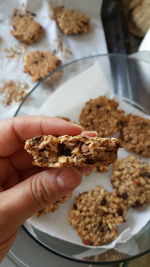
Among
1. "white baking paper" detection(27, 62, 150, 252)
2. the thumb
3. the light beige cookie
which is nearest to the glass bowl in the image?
"white baking paper" detection(27, 62, 150, 252)

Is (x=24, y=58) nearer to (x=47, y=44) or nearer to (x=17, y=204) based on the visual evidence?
(x=47, y=44)

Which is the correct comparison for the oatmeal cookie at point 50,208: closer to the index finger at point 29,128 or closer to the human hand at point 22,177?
the human hand at point 22,177

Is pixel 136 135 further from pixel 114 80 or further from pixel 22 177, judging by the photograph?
pixel 22 177

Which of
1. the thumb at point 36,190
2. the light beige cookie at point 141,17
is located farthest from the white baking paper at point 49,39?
the thumb at point 36,190

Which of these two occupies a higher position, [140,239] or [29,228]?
[29,228]

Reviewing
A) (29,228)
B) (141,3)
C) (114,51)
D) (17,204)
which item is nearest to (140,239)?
(29,228)
